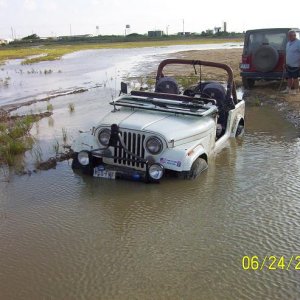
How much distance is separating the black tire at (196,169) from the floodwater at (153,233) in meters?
0.12

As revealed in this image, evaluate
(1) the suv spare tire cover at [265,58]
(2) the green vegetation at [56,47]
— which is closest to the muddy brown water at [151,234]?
(1) the suv spare tire cover at [265,58]

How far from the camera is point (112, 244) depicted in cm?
462

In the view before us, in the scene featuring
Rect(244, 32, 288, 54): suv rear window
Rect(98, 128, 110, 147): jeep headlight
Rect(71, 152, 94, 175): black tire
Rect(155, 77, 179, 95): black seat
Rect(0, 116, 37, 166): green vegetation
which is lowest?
Rect(0, 116, 37, 166): green vegetation

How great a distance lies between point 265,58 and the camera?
14109 mm

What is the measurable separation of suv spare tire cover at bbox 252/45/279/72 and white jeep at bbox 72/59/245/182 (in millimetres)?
7483

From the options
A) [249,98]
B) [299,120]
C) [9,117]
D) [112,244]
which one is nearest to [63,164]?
[112,244]

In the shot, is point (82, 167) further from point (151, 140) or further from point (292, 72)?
point (292, 72)

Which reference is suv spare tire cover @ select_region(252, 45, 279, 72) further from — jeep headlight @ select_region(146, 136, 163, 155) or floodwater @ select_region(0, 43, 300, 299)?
jeep headlight @ select_region(146, 136, 163, 155)

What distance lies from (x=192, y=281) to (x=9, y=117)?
30.1 feet

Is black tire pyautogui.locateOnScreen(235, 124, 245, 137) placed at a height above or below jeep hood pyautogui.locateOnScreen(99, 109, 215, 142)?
below

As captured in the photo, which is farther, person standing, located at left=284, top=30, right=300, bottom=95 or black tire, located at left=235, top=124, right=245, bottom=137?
person standing, located at left=284, top=30, right=300, bottom=95

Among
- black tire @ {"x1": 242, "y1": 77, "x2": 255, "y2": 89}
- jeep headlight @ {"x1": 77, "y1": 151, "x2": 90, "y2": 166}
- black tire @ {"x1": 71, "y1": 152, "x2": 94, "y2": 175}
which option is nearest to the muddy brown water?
black tire @ {"x1": 71, "y1": 152, "x2": 94, "y2": 175}

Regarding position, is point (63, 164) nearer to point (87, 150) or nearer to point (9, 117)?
point (87, 150)

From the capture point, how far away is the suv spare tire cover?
1398 centimetres
